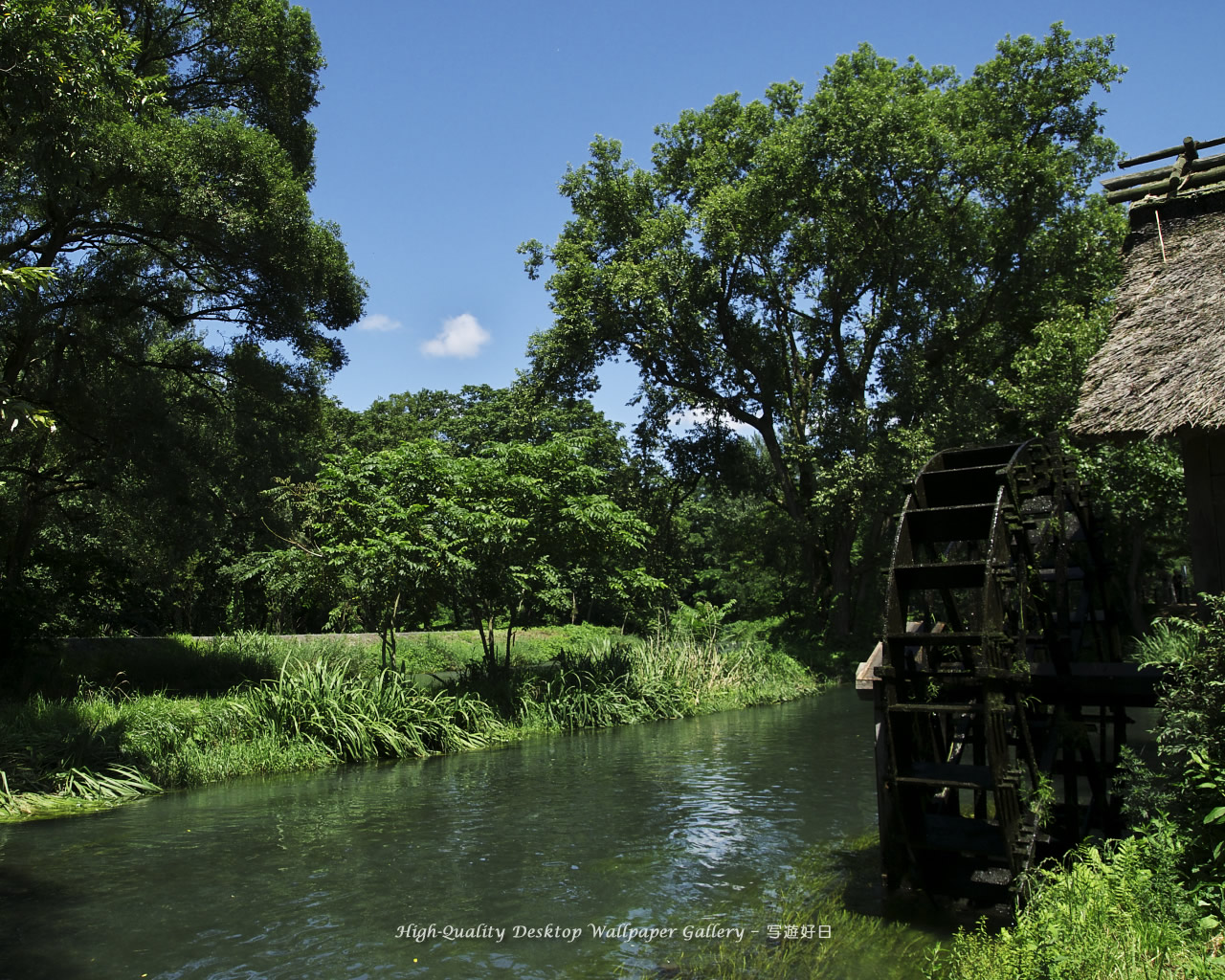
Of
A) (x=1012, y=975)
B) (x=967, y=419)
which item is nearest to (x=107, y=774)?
(x=1012, y=975)

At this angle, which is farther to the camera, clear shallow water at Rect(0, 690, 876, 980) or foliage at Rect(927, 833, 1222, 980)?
clear shallow water at Rect(0, 690, 876, 980)

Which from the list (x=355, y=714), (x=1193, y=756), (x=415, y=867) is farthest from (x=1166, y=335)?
(x=355, y=714)

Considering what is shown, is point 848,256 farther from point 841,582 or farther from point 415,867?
point 415,867

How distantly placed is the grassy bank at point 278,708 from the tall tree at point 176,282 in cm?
243

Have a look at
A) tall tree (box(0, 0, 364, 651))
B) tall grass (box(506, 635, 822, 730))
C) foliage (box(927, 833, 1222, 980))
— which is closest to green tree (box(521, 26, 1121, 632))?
tall grass (box(506, 635, 822, 730))

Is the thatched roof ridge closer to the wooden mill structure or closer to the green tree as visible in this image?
the wooden mill structure

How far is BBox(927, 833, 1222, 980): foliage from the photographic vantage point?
4.90 m

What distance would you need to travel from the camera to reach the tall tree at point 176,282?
50.5ft

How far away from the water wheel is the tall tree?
12.5 meters

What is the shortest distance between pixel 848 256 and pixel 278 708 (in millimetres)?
21419

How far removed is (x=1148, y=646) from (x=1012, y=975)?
314 cm

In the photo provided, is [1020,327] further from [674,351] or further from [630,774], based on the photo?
[630,774]

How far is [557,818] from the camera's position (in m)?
11.6

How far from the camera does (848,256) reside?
28.7 metres
